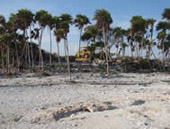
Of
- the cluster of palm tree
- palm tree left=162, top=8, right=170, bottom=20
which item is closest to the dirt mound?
the cluster of palm tree

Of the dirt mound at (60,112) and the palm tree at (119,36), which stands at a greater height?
the palm tree at (119,36)

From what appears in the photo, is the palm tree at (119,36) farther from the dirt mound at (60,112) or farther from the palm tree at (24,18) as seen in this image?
the dirt mound at (60,112)

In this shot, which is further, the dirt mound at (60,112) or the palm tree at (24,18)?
the palm tree at (24,18)

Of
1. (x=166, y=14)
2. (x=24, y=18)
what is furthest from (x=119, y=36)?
(x=24, y=18)

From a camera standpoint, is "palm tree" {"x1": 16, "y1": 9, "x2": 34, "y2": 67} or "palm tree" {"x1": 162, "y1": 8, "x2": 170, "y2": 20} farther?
"palm tree" {"x1": 162, "y1": 8, "x2": 170, "y2": 20}

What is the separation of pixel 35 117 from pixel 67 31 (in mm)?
21485

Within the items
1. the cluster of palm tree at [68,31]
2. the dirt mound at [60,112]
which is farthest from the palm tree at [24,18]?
the dirt mound at [60,112]

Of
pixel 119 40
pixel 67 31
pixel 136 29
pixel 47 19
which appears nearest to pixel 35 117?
pixel 67 31

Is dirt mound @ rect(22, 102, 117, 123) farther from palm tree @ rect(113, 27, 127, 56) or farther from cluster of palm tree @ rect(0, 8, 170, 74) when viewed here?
palm tree @ rect(113, 27, 127, 56)

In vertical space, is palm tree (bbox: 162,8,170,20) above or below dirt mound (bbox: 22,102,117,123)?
above

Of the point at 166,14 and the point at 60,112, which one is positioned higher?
the point at 166,14

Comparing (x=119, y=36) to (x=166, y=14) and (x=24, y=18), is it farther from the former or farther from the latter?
(x=24, y=18)

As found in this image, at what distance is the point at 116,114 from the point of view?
8594mm

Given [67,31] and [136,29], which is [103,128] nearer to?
[67,31]
